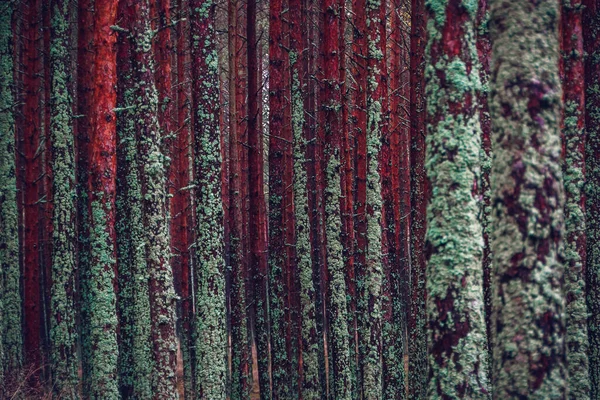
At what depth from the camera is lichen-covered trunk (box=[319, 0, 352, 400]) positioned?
34.4ft

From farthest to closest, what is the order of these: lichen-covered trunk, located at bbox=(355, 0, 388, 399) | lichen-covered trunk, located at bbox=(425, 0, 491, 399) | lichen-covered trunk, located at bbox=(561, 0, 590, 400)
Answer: lichen-covered trunk, located at bbox=(355, 0, 388, 399), lichen-covered trunk, located at bbox=(561, 0, 590, 400), lichen-covered trunk, located at bbox=(425, 0, 491, 399)

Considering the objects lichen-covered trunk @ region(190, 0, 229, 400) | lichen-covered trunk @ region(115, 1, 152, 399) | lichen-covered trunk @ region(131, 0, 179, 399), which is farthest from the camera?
lichen-covered trunk @ region(115, 1, 152, 399)

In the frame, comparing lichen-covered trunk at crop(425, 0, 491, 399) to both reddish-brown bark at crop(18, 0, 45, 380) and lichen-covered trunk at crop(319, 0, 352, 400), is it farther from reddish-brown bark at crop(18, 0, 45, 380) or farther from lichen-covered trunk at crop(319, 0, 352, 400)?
reddish-brown bark at crop(18, 0, 45, 380)

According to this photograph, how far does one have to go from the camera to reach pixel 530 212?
418 cm

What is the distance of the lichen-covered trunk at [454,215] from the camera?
4590 millimetres

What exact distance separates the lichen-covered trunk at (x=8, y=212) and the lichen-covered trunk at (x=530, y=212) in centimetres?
1090

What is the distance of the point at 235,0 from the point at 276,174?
5.20 m

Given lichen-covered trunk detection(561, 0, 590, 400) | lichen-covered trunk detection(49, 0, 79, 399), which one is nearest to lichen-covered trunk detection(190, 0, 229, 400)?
lichen-covered trunk detection(49, 0, 79, 399)

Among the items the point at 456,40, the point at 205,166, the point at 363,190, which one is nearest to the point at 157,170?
the point at 205,166

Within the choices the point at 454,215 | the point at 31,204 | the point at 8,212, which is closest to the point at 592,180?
the point at 454,215

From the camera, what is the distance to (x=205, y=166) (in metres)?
7.88

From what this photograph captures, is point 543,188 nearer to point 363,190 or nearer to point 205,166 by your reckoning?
point 205,166

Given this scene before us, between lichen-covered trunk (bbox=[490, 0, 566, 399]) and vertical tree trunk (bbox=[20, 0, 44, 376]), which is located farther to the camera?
vertical tree trunk (bbox=[20, 0, 44, 376])

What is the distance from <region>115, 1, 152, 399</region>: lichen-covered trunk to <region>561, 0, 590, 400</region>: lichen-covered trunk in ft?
17.0
